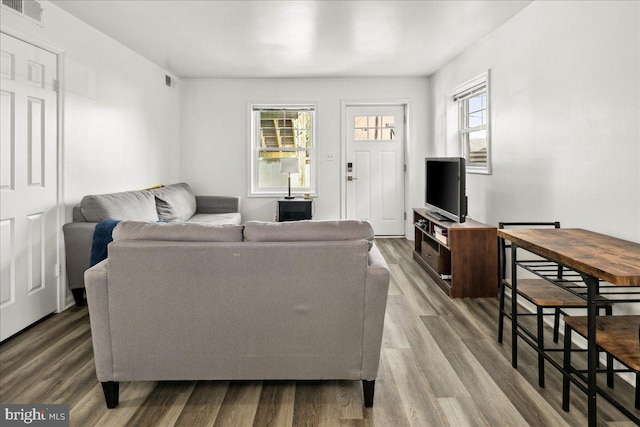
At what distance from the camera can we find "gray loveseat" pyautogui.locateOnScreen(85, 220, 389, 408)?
1.91m

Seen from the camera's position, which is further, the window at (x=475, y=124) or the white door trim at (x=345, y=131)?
the white door trim at (x=345, y=131)

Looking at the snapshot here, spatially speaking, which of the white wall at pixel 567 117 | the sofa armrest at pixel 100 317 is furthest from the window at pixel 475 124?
the sofa armrest at pixel 100 317

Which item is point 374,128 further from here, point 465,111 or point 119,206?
point 119,206

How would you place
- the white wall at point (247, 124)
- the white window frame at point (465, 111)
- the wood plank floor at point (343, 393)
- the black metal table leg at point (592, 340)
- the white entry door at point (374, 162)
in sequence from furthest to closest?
the white entry door at point (374, 162)
the white wall at point (247, 124)
the white window frame at point (465, 111)
the wood plank floor at point (343, 393)
the black metal table leg at point (592, 340)

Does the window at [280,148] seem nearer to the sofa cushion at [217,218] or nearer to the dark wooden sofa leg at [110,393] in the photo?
the sofa cushion at [217,218]

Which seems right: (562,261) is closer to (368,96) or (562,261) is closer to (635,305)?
(635,305)

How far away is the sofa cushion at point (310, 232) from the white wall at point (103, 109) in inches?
90.9

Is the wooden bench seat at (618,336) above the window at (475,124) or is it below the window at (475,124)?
below

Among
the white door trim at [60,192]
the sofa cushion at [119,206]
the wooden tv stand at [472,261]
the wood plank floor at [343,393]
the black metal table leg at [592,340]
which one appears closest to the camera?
the black metal table leg at [592,340]

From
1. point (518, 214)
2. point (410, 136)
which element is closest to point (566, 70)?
point (518, 214)

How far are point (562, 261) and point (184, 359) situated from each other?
1753 mm

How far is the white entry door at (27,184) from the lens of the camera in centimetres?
281

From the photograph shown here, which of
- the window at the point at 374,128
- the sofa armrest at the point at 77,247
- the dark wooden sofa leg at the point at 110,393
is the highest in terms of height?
the window at the point at 374,128

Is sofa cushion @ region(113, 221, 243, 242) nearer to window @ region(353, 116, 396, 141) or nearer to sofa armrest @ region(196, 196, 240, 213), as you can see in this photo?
sofa armrest @ region(196, 196, 240, 213)
